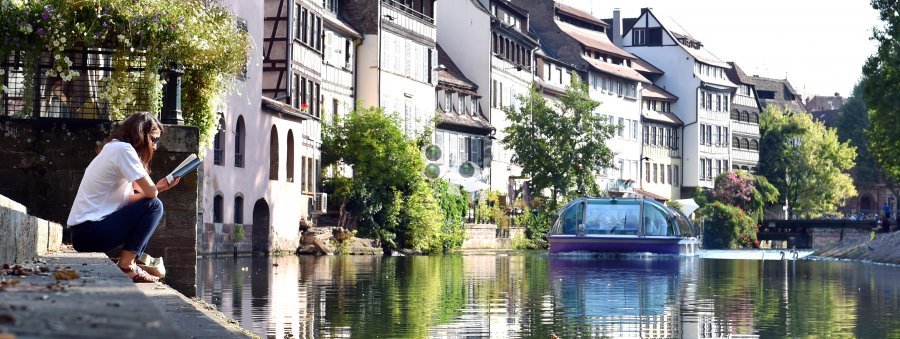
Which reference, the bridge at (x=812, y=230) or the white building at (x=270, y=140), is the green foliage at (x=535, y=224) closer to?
the white building at (x=270, y=140)

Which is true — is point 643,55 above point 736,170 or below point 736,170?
above

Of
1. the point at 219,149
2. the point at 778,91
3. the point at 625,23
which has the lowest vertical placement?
the point at 219,149

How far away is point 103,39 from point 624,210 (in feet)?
144

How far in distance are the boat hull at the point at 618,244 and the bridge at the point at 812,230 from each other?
183ft

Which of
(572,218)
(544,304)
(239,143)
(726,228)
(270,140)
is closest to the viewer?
(544,304)

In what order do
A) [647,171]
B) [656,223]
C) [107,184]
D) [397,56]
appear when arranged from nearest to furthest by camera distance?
[107,184]
[656,223]
[397,56]
[647,171]

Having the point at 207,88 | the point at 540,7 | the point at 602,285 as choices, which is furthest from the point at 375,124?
the point at 540,7

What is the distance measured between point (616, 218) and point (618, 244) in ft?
14.4

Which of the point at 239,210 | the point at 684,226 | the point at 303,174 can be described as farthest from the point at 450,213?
the point at 239,210

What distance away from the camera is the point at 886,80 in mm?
56750

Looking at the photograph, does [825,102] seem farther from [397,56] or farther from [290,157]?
[290,157]

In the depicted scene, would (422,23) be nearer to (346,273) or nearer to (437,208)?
(437,208)

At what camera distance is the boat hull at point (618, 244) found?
54.7m

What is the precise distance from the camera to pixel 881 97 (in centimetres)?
5703
